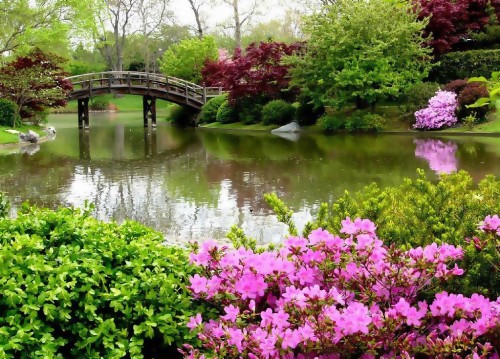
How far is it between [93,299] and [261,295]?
0.75 meters

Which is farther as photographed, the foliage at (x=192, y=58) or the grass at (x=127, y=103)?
the grass at (x=127, y=103)

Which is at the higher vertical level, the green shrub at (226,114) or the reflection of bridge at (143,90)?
the reflection of bridge at (143,90)

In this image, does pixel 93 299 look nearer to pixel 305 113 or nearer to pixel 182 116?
pixel 305 113

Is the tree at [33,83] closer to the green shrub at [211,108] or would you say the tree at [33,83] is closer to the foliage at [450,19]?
the green shrub at [211,108]

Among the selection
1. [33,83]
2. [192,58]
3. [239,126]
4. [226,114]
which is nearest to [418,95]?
[239,126]

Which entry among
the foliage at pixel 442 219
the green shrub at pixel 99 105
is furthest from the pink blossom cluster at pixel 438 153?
the green shrub at pixel 99 105

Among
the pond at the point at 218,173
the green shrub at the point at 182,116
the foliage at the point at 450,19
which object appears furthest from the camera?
the green shrub at the point at 182,116

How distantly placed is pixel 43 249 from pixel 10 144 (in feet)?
56.0

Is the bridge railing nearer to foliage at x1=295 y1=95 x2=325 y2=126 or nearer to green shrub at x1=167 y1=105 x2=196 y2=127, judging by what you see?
green shrub at x1=167 y1=105 x2=196 y2=127

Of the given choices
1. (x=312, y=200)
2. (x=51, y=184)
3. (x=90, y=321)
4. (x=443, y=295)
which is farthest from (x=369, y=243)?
(x=51, y=184)

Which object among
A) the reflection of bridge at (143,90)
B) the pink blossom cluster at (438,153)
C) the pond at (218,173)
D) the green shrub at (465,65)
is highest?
the green shrub at (465,65)

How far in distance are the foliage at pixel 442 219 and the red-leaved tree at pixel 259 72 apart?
2447 cm

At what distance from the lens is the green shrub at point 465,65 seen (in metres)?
23.9

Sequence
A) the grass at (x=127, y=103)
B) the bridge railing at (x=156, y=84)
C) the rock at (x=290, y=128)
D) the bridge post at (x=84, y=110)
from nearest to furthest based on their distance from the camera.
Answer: the rock at (x=290, y=128) < the bridge railing at (x=156, y=84) < the bridge post at (x=84, y=110) < the grass at (x=127, y=103)
